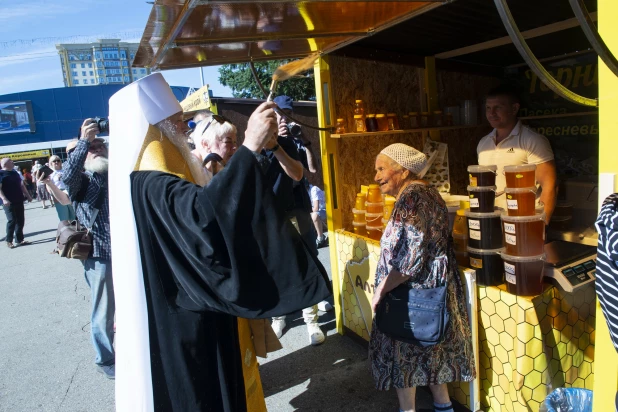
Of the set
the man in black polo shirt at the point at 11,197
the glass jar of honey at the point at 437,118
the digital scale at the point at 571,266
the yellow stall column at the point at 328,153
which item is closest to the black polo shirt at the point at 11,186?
the man in black polo shirt at the point at 11,197

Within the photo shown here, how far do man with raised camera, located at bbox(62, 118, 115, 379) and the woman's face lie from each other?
2417 millimetres

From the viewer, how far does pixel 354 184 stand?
388 centimetres

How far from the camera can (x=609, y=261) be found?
1.37m

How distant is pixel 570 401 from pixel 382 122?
2.47 metres

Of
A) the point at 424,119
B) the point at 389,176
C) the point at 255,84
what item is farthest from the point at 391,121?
the point at 255,84

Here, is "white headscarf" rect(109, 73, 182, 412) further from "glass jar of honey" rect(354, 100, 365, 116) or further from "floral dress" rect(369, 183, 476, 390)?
"glass jar of honey" rect(354, 100, 365, 116)

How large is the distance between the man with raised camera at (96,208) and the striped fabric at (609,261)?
11.3 ft

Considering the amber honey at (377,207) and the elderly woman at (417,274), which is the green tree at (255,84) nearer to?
the amber honey at (377,207)

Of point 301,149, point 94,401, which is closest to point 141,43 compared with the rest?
point 301,149

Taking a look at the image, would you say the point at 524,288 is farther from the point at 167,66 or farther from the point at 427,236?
the point at 167,66

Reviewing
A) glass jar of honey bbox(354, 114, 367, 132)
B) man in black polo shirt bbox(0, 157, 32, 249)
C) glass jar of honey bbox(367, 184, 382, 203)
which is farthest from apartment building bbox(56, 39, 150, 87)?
glass jar of honey bbox(367, 184, 382, 203)

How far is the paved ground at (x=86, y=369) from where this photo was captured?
3186mm

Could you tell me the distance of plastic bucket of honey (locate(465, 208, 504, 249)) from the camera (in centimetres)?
243

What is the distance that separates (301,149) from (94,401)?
9.09 ft
